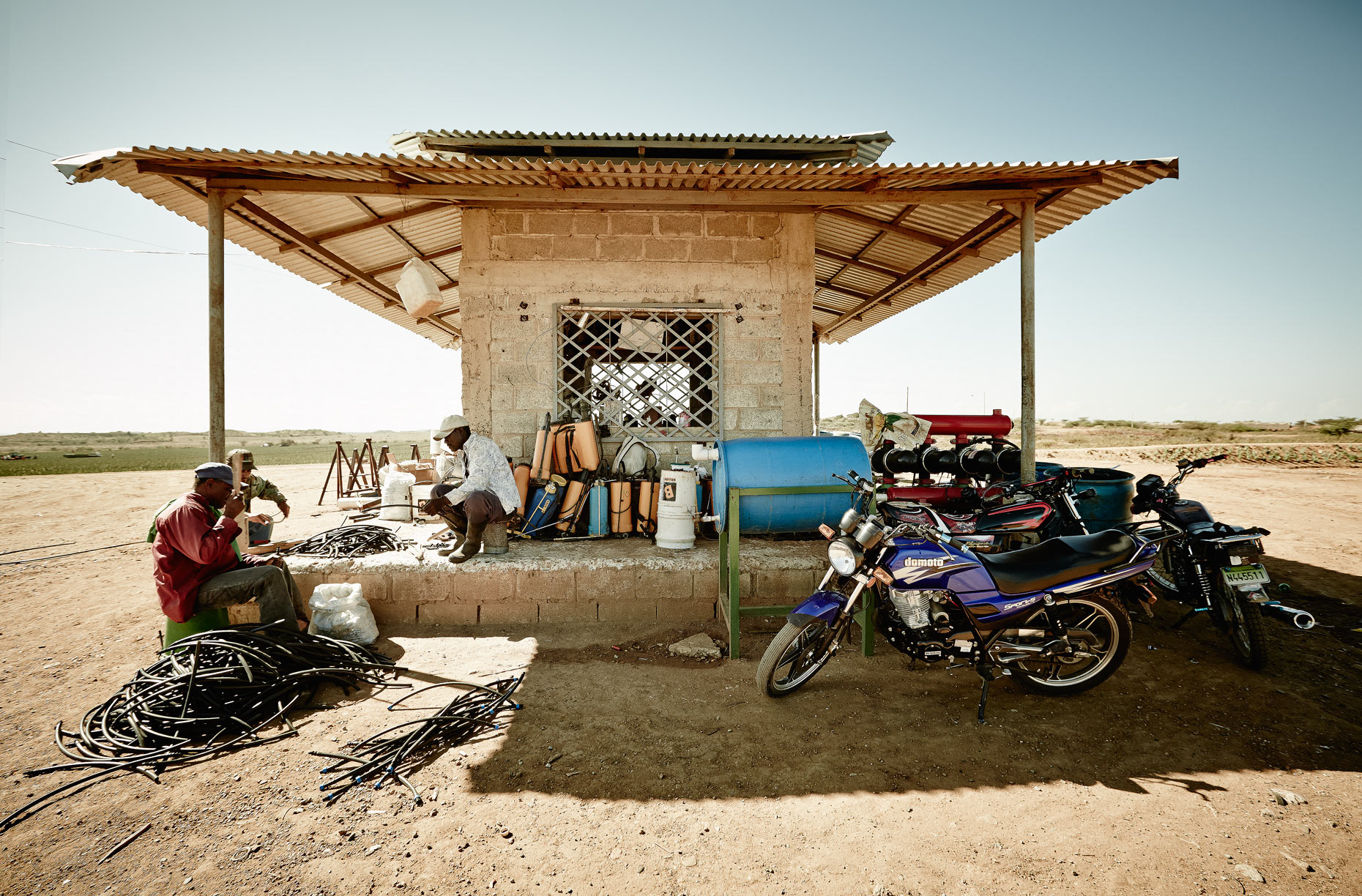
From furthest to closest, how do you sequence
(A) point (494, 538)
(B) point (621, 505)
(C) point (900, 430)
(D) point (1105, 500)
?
(C) point (900, 430) < (B) point (621, 505) < (D) point (1105, 500) < (A) point (494, 538)

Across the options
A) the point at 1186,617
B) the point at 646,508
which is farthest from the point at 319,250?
the point at 1186,617

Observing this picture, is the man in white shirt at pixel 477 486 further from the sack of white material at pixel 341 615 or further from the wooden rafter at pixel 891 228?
the wooden rafter at pixel 891 228

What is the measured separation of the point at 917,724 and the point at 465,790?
229 cm

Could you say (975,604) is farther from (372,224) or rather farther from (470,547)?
(372,224)

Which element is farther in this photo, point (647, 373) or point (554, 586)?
point (647, 373)

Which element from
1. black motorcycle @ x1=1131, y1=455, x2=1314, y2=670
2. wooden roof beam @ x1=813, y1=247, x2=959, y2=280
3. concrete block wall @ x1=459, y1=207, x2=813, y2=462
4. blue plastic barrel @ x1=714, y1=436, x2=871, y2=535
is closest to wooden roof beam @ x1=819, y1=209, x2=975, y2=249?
concrete block wall @ x1=459, y1=207, x2=813, y2=462

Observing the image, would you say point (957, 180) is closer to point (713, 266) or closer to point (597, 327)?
point (713, 266)

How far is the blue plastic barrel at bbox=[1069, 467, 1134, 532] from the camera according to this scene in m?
5.28

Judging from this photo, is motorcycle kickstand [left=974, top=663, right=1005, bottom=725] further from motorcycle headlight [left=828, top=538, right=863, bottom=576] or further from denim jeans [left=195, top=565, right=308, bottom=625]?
denim jeans [left=195, top=565, right=308, bottom=625]

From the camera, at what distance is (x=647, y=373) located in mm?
6637

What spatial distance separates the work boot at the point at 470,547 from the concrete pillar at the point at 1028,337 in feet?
15.7

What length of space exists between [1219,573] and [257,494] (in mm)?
8533

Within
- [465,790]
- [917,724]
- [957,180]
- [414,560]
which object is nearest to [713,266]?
[957,180]

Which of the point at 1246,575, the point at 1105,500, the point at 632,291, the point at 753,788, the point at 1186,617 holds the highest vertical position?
the point at 632,291
